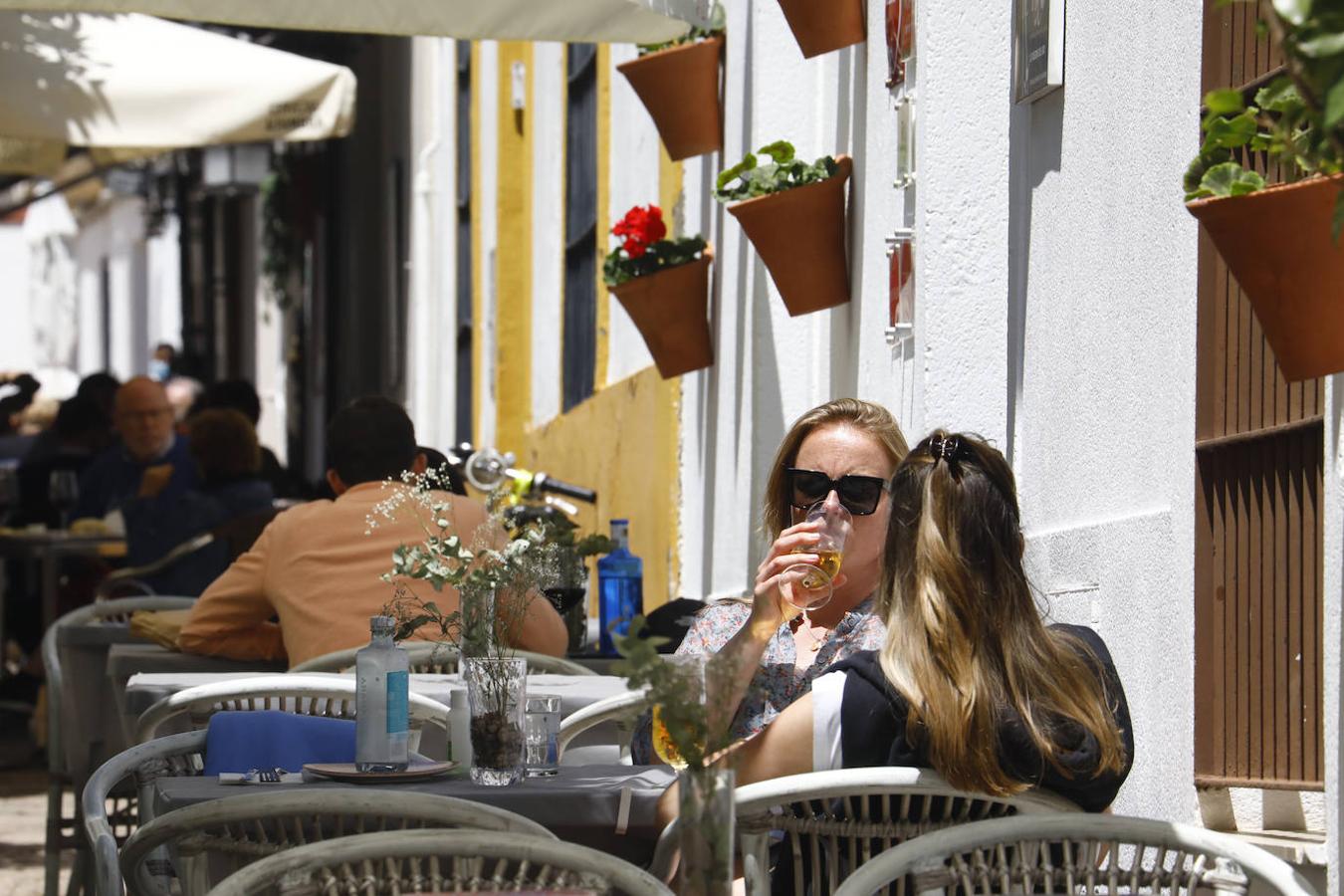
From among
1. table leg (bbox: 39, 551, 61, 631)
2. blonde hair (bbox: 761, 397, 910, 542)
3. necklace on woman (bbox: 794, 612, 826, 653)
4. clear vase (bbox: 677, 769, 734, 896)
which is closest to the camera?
clear vase (bbox: 677, 769, 734, 896)

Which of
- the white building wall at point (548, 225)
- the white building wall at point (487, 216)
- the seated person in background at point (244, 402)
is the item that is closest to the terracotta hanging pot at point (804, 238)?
the white building wall at point (548, 225)

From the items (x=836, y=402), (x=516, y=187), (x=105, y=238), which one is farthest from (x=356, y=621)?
(x=105, y=238)

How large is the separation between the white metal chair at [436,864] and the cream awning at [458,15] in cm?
293

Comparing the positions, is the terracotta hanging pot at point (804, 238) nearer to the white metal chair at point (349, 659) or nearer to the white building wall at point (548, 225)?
the white metal chair at point (349, 659)

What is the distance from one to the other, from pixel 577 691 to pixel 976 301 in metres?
1.14

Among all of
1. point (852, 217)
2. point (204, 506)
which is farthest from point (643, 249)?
point (204, 506)

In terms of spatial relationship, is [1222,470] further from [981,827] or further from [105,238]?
[105,238]

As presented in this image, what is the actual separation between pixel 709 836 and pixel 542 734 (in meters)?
1.40

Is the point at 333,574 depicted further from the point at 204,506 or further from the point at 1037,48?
the point at 204,506

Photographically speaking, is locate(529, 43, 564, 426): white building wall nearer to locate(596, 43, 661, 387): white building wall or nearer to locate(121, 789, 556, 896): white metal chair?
locate(596, 43, 661, 387): white building wall

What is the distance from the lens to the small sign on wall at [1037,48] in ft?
13.9

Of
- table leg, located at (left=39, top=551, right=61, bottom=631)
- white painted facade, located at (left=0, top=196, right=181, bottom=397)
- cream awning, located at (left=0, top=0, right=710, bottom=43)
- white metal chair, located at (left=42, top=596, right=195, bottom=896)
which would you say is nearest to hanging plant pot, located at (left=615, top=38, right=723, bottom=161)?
cream awning, located at (left=0, top=0, right=710, bottom=43)

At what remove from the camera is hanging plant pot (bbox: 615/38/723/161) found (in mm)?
6617

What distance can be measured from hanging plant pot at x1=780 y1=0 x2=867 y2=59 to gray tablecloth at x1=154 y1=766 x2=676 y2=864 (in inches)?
92.0
